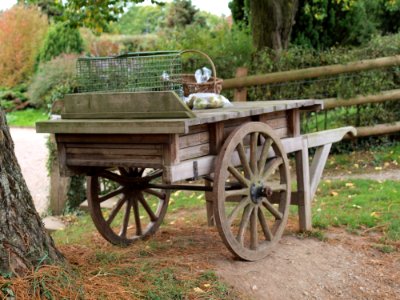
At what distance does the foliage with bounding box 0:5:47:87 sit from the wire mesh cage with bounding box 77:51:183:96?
70.3 feet

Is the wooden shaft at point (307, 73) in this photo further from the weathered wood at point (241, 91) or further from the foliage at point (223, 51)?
the foliage at point (223, 51)

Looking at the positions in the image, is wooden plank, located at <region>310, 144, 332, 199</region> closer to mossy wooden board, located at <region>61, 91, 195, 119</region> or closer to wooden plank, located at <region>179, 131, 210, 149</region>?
wooden plank, located at <region>179, 131, 210, 149</region>

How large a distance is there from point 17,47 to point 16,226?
2288 centimetres

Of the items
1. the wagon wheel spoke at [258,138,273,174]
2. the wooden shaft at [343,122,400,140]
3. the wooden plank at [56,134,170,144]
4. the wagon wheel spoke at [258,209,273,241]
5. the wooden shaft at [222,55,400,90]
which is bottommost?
the wagon wheel spoke at [258,209,273,241]

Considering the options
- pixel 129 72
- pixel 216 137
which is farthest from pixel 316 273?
pixel 129 72

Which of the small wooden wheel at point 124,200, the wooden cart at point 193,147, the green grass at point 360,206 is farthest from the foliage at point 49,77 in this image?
the wooden cart at point 193,147

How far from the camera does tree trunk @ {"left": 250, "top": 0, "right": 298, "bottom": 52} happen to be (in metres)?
10.8

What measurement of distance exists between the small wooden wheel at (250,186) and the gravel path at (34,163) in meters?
4.88

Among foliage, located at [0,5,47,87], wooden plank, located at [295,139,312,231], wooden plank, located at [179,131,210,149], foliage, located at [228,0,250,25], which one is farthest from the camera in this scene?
foliage, located at [0,5,47,87]

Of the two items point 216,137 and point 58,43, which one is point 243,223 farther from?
point 58,43

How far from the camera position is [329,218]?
20.8 feet

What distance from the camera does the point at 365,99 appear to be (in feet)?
31.0

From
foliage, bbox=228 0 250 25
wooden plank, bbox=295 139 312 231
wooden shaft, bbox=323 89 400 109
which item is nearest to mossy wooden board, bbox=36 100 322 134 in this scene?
wooden plank, bbox=295 139 312 231

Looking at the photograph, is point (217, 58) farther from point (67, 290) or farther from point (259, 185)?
point (67, 290)
